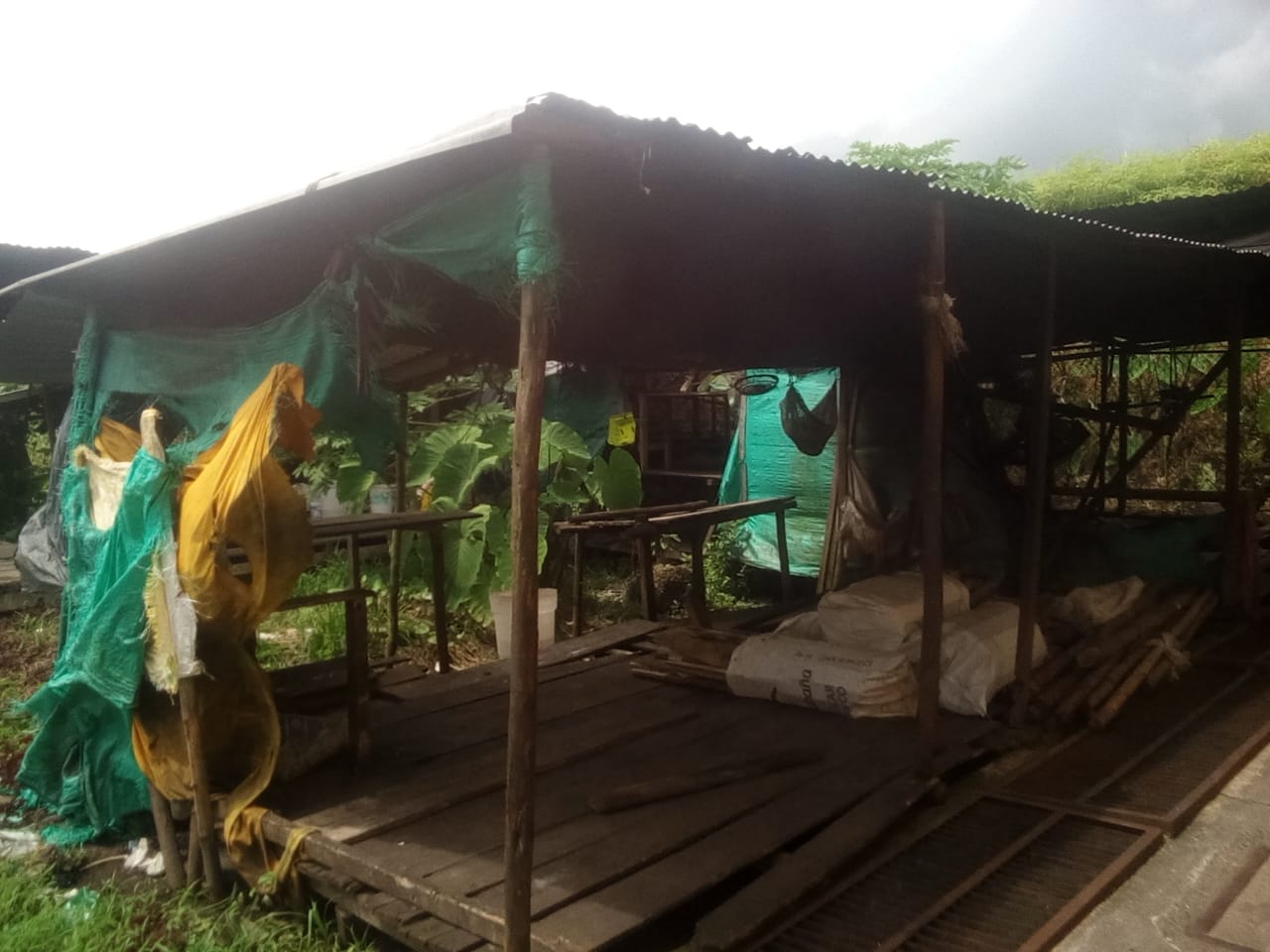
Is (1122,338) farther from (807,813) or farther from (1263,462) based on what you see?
(807,813)

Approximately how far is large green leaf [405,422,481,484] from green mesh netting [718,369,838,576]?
8.82 feet

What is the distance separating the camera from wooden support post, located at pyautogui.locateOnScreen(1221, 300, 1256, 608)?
6.49 meters

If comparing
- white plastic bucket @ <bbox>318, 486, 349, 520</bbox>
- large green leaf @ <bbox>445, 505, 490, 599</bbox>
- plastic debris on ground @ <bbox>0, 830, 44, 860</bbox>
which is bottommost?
plastic debris on ground @ <bbox>0, 830, 44, 860</bbox>

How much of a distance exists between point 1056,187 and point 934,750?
13.8 metres

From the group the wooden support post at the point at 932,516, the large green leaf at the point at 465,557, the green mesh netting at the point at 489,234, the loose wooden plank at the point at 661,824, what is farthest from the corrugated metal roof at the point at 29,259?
the wooden support post at the point at 932,516

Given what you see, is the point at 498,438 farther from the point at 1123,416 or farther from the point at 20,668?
the point at 1123,416

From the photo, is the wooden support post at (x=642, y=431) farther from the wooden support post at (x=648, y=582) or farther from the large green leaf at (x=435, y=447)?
the wooden support post at (x=648, y=582)

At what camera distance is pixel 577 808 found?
3902mm

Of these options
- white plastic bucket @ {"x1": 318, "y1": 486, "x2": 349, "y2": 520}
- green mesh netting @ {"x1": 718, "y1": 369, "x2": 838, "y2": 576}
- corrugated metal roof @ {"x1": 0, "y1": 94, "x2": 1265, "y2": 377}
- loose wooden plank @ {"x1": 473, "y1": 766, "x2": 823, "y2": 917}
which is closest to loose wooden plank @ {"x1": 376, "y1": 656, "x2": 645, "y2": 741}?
loose wooden plank @ {"x1": 473, "y1": 766, "x2": 823, "y2": 917}

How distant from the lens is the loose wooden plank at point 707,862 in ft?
9.71

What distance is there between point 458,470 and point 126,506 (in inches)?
169

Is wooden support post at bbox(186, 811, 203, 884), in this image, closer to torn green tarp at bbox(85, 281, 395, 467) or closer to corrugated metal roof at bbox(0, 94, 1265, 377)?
torn green tarp at bbox(85, 281, 395, 467)

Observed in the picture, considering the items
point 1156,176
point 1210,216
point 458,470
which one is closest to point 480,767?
point 458,470

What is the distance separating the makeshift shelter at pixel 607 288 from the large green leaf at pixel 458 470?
1550 mm
